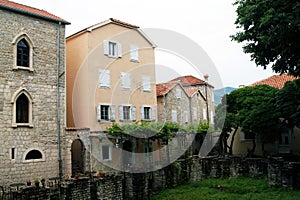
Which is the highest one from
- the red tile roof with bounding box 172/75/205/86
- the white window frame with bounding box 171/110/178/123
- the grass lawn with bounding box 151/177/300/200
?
the red tile roof with bounding box 172/75/205/86

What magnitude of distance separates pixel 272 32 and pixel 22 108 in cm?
1339

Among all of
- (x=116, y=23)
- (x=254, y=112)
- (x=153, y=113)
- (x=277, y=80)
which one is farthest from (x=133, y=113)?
(x=277, y=80)

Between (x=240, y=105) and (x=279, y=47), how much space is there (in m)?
11.2

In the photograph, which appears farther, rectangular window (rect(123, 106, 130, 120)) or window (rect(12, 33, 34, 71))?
rectangular window (rect(123, 106, 130, 120))

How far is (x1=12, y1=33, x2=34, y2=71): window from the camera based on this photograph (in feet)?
55.2

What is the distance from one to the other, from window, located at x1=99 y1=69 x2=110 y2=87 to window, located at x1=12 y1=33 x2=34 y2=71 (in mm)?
5244

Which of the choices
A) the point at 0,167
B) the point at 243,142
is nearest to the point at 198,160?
the point at 243,142

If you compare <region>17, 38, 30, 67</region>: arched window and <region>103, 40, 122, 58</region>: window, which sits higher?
<region>103, 40, 122, 58</region>: window

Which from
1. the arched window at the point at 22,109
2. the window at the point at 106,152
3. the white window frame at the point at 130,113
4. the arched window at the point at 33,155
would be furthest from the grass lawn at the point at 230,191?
the arched window at the point at 22,109

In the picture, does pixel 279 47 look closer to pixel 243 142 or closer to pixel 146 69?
pixel 146 69

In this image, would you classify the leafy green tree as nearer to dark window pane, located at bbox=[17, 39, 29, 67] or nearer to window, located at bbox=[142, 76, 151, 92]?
window, located at bbox=[142, 76, 151, 92]

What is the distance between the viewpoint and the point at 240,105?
83.1ft

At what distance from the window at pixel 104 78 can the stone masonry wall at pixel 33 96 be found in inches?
126

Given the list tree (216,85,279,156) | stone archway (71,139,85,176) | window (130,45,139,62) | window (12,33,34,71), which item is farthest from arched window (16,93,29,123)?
tree (216,85,279,156)
